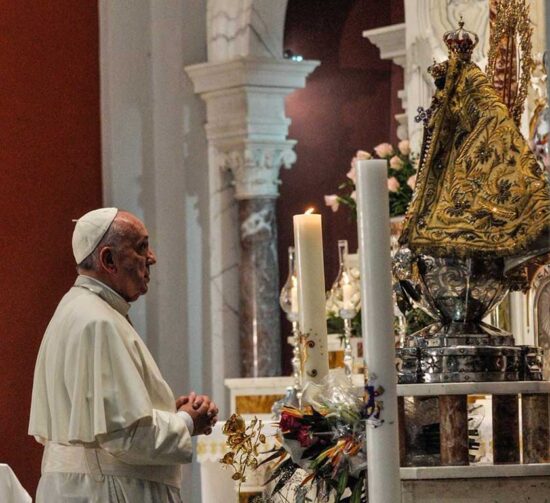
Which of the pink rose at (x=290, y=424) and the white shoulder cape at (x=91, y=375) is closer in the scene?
the pink rose at (x=290, y=424)

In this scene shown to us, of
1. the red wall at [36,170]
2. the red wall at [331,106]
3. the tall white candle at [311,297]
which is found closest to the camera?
the tall white candle at [311,297]

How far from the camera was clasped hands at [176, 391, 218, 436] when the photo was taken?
399cm

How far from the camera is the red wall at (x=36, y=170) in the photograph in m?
8.54

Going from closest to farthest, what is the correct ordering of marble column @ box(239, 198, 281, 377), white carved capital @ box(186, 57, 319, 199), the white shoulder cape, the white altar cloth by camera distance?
the white shoulder cape, the white altar cloth, white carved capital @ box(186, 57, 319, 199), marble column @ box(239, 198, 281, 377)

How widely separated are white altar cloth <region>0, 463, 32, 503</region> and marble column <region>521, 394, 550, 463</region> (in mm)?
3399

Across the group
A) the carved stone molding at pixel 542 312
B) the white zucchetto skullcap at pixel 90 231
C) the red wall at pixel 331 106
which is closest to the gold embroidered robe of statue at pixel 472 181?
the carved stone molding at pixel 542 312

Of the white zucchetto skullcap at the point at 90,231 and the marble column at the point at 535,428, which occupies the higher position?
the white zucchetto skullcap at the point at 90,231

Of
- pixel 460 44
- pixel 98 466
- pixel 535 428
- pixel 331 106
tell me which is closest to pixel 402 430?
pixel 535 428

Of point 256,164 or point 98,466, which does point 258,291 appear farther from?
point 98,466

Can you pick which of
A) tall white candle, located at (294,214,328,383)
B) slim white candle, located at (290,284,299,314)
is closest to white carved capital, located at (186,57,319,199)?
slim white candle, located at (290,284,299,314)

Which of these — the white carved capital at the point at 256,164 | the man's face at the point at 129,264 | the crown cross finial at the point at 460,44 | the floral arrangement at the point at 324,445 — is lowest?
the floral arrangement at the point at 324,445

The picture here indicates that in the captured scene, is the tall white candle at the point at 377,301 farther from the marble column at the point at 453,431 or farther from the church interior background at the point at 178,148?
the church interior background at the point at 178,148

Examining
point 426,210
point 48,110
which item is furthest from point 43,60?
point 426,210

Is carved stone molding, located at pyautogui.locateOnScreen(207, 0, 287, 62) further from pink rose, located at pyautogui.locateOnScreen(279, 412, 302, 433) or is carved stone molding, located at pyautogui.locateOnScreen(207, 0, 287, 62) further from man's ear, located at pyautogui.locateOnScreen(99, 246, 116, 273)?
pink rose, located at pyautogui.locateOnScreen(279, 412, 302, 433)
